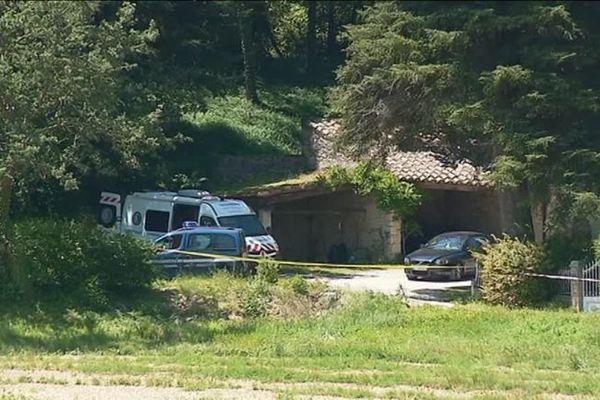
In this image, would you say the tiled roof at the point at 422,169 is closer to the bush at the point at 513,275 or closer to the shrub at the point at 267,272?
the shrub at the point at 267,272

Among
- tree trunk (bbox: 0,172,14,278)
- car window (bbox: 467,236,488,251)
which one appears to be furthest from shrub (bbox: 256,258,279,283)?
car window (bbox: 467,236,488,251)

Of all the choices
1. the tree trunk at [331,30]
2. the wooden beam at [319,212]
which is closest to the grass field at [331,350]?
the wooden beam at [319,212]

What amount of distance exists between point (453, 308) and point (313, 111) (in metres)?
24.8

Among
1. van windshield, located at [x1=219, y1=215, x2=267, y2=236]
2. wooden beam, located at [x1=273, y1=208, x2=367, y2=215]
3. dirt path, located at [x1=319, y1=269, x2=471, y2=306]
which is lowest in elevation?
dirt path, located at [x1=319, y1=269, x2=471, y2=306]

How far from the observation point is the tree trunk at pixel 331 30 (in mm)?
51281

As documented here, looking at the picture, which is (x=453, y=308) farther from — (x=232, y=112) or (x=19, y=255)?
(x=232, y=112)

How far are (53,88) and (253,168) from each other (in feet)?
62.3

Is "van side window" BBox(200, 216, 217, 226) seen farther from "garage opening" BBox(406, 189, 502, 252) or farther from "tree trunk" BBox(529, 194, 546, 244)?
"garage opening" BBox(406, 189, 502, 252)

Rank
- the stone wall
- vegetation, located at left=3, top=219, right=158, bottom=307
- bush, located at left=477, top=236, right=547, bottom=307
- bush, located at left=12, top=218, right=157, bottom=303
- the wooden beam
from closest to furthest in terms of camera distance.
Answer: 1. vegetation, located at left=3, top=219, right=158, bottom=307
2. bush, located at left=12, top=218, right=157, bottom=303
3. bush, located at left=477, top=236, right=547, bottom=307
4. the wooden beam
5. the stone wall

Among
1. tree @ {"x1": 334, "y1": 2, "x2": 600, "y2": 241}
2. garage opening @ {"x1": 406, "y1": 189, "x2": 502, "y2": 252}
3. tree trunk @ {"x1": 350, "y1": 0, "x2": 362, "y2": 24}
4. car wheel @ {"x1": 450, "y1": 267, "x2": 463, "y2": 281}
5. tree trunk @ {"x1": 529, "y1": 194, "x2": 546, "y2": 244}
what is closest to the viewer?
tree @ {"x1": 334, "y1": 2, "x2": 600, "y2": 241}

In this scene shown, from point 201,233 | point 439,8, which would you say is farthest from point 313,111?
point 439,8

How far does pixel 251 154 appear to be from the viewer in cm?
4134

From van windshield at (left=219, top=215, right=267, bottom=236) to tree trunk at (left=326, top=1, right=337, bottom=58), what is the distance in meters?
22.0

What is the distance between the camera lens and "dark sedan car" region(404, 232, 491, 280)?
94.4 feet
